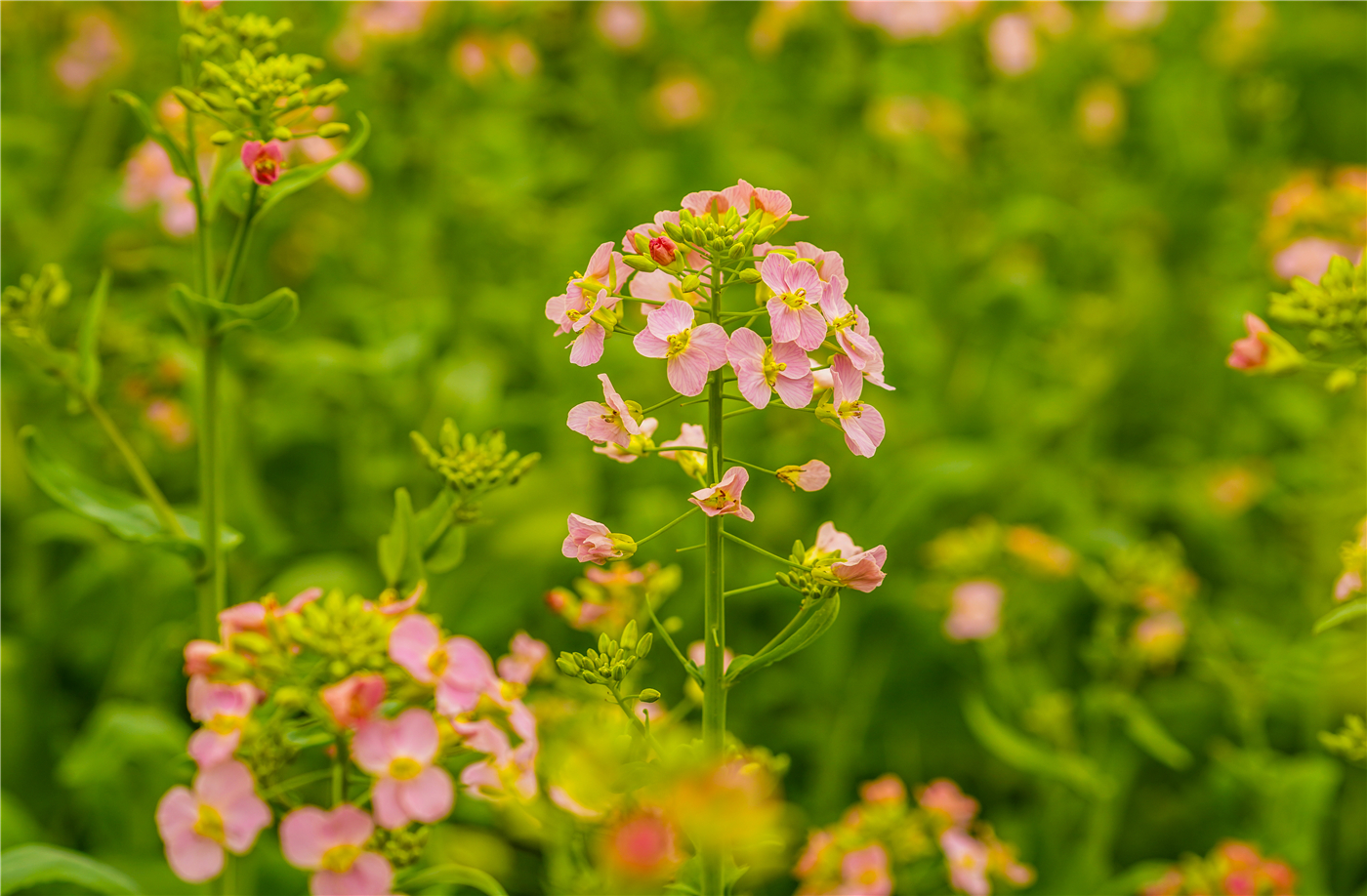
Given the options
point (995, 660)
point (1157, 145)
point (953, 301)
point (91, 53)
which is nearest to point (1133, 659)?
point (995, 660)

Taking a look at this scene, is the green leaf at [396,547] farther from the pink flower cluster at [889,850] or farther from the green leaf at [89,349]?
the pink flower cluster at [889,850]

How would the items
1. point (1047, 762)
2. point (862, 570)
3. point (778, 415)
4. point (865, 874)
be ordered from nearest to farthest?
1. point (862, 570)
2. point (865, 874)
3. point (1047, 762)
4. point (778, 415)

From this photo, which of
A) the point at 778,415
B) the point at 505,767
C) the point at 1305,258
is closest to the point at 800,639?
the point at 505,767

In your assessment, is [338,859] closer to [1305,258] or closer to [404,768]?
[404,768]

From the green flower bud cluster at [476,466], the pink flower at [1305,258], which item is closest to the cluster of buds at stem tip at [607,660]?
the green flower bud cluster at [476,466]

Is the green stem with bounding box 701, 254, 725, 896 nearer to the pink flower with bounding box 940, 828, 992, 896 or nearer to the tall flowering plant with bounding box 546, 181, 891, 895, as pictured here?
the tall flowering plant with bounding box 546, 181, 891, 895
